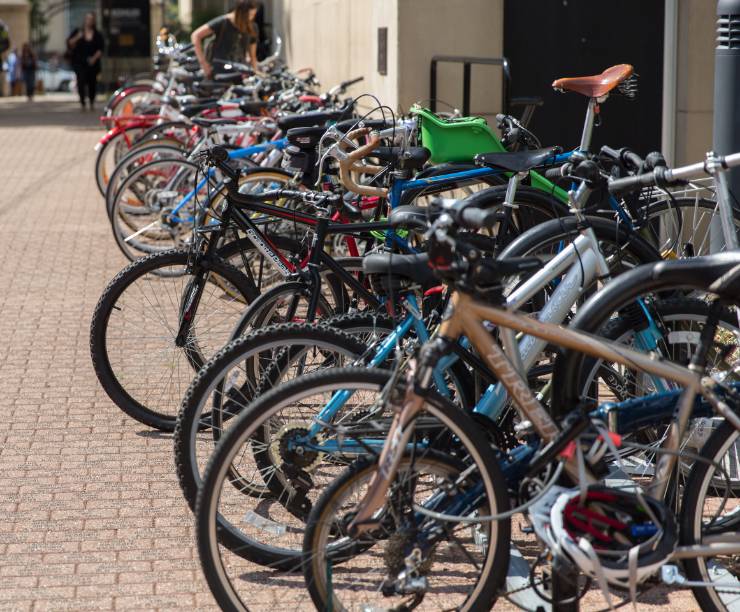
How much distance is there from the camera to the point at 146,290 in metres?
5.50

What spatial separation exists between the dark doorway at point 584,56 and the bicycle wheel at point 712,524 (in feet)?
21.7

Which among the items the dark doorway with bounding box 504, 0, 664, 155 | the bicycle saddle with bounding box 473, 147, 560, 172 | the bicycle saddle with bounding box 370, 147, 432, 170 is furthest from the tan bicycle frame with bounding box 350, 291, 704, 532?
the dark doorway with bounding box 504, 0, 664, 155

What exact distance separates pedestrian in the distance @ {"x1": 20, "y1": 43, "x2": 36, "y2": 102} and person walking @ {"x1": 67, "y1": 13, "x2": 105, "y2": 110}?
30.7 ft

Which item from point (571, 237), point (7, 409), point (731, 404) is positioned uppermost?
point (571, 237)

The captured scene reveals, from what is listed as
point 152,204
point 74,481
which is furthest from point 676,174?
point 152,204

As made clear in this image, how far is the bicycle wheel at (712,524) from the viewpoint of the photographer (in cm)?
335

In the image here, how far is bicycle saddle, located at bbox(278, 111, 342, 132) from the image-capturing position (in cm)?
661

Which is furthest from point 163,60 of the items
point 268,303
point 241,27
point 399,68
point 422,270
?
point 422,270

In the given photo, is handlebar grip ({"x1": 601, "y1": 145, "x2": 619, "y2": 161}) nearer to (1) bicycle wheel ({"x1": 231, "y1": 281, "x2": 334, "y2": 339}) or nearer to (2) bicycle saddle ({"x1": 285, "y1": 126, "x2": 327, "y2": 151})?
(1) bicycle wheel ({"x1": 231, "y1": 281, "x2": 334, "y2": 339})

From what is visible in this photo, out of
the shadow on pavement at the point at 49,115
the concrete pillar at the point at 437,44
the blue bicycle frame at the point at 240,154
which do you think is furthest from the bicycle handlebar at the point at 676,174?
the shadow on pavement at the point at 49,115

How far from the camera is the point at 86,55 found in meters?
26.2

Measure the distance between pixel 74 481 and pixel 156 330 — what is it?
0.90 meters

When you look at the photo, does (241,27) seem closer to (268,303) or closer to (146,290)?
(146,290)

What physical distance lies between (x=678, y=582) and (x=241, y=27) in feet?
33.6
